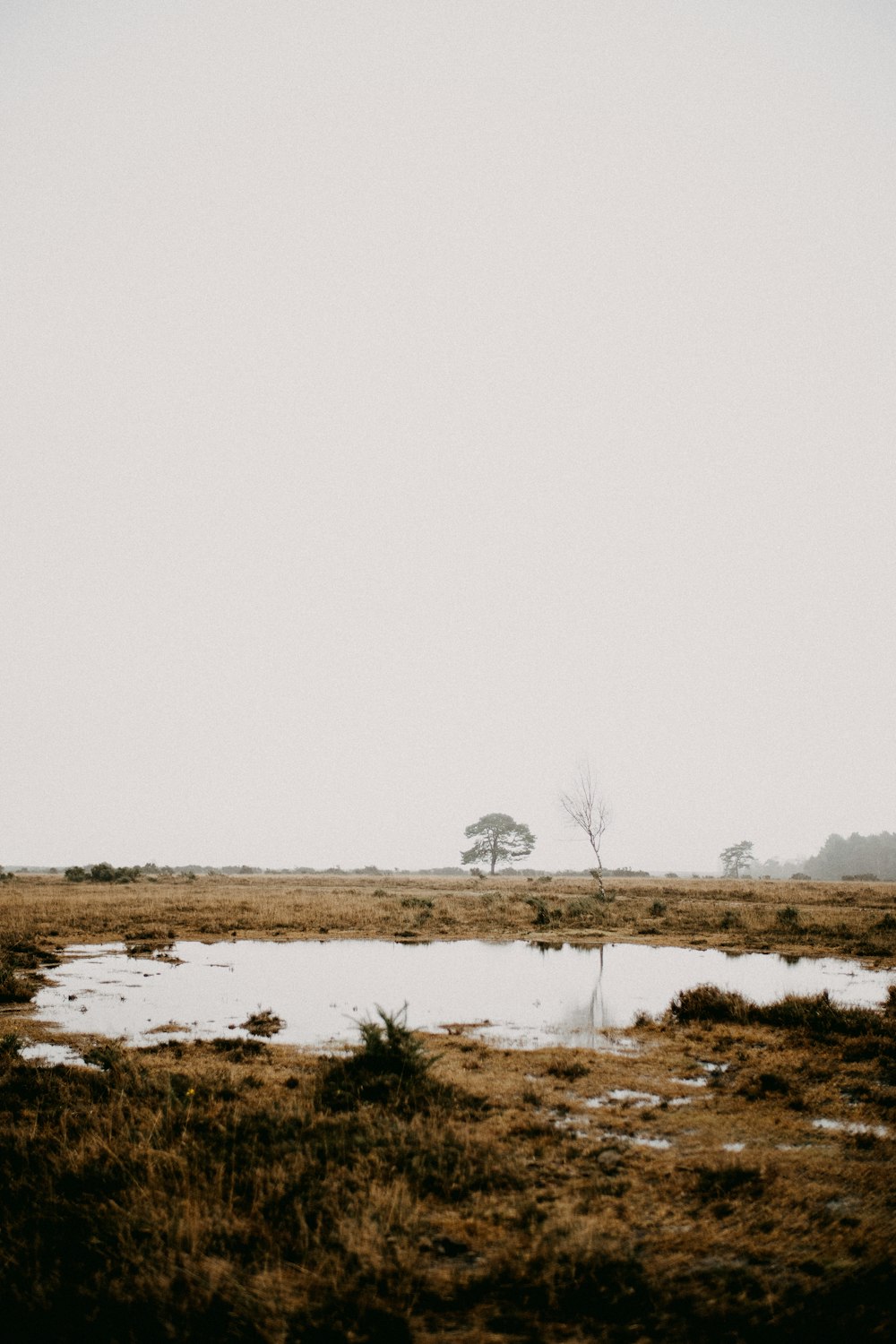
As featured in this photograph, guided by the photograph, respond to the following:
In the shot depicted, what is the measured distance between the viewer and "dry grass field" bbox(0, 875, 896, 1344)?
198 inches

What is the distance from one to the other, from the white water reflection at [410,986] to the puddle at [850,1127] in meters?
4.76

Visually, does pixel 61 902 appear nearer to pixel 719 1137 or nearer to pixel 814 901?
pixel 719 1137

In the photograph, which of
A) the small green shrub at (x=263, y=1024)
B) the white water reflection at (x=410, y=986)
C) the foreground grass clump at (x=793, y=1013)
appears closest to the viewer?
the foreground grass clump at (x=793, y=1013)

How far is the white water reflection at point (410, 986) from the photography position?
14250 mm

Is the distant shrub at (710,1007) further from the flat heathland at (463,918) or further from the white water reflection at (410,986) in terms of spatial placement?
the flat heathland at (463,918)

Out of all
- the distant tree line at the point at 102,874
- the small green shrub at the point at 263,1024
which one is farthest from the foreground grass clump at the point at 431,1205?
the distant tree line at the point at 102,874

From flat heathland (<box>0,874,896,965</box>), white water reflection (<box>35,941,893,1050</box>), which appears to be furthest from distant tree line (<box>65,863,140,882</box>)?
white water reflection (<box>35,941,893,1050</box>)

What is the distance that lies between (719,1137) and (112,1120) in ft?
22.7

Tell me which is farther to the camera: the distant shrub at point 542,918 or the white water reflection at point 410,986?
the distant shrub at point 542,918

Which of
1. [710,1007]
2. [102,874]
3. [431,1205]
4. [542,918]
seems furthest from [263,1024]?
[102,874]

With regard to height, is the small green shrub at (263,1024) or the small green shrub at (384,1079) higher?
the small green shrub at (384,1079)

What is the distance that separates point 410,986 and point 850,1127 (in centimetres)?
1189

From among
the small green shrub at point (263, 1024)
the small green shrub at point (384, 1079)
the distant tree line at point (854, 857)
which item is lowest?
the distant tree line at point (854, 857)

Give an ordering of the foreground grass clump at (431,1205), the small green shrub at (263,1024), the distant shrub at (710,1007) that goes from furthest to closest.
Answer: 1. the distant shrub at (710,1007)
2. the small green shrub at (263,1024)
3. the foreground grass clump at (431,1205)
